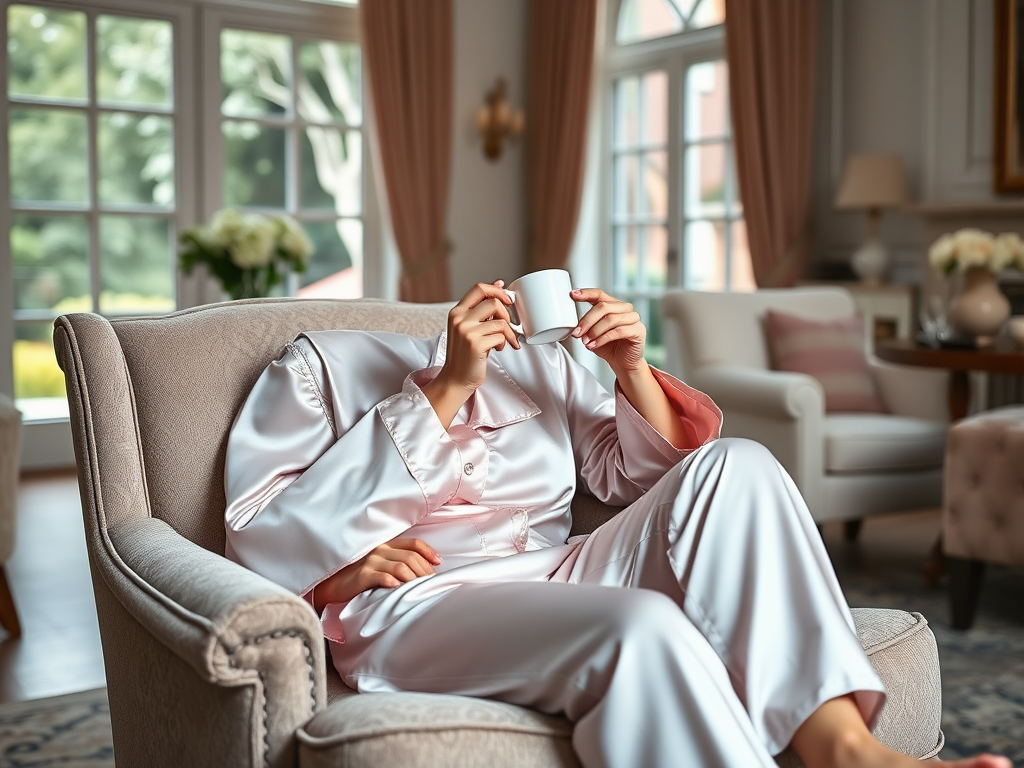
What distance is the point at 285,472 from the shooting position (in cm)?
156

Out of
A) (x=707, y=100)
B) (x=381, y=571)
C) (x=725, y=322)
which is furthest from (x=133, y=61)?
(x=381, y=571)

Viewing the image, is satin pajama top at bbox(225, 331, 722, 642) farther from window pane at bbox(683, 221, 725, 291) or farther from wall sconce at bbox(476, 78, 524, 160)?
wall sconce at bbox(476, 78, 524, 160)

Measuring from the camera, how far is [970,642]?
9.20 feet

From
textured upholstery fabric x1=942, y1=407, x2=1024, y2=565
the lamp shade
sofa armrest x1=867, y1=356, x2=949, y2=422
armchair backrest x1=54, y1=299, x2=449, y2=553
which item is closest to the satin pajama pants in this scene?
armchair backrest x1=54, y1=299, x2=449, y2=553

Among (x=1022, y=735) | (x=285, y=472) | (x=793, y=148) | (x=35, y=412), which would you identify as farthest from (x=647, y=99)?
(x=285, y=472)

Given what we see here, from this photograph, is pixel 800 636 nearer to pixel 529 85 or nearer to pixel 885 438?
pixel 885 438

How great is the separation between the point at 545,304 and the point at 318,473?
40 cm

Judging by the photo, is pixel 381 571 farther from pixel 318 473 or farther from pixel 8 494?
pixel 8 494

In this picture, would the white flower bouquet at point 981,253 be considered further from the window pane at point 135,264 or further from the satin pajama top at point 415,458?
the window pane at point 135,264

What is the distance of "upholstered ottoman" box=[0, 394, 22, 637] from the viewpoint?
2.85m

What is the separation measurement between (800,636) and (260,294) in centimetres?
305

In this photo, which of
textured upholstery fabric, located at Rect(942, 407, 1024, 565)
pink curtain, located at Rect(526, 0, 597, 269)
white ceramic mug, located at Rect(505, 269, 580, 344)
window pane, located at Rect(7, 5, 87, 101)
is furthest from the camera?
pink curtain, located at Rect(526, 0, 597, 269)

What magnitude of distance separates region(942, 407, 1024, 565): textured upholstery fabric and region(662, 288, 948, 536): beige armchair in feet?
1.24

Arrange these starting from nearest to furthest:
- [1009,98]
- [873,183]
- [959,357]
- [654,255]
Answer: [959,357] < [1009,98] < [873,183] < [654,255]
